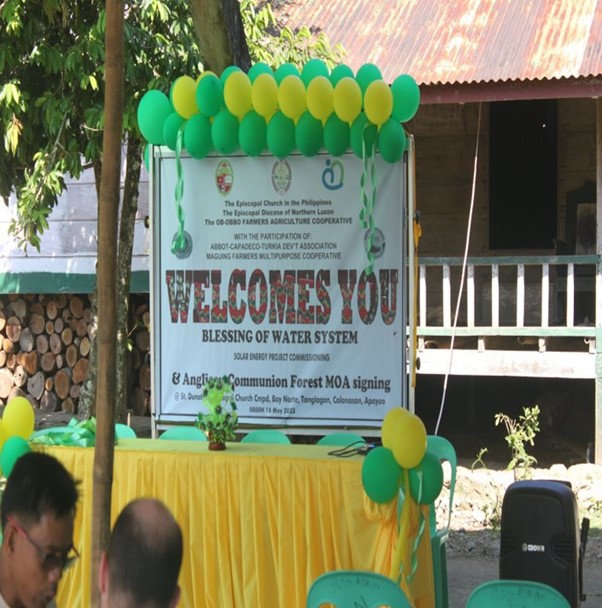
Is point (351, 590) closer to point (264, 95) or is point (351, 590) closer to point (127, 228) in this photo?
point (264, 95)

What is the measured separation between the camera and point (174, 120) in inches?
248

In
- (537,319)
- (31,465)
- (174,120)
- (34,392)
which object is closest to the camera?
(31,465)

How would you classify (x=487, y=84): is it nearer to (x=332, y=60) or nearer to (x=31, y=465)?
(x=332, y=60)

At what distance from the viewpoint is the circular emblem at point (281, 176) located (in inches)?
247

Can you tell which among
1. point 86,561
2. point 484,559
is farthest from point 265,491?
point 484,559

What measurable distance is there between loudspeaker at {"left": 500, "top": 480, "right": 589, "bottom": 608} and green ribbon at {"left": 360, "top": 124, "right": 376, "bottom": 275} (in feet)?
5.48

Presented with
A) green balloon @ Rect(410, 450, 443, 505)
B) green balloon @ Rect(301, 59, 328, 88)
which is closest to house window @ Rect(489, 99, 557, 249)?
green balloon @ Rect(301, 59, 328, 88)

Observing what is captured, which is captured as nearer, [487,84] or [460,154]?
[487,84]

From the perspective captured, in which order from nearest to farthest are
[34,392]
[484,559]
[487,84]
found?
[484,559]
[487,84]
[34,392]

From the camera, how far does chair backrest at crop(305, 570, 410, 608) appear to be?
3924mm

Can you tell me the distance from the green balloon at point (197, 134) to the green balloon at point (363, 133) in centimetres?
90

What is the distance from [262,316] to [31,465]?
398cm

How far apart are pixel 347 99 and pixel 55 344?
27.6 feet

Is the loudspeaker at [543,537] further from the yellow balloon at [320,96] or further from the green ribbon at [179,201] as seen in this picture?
the green ribbon at [179,201]
